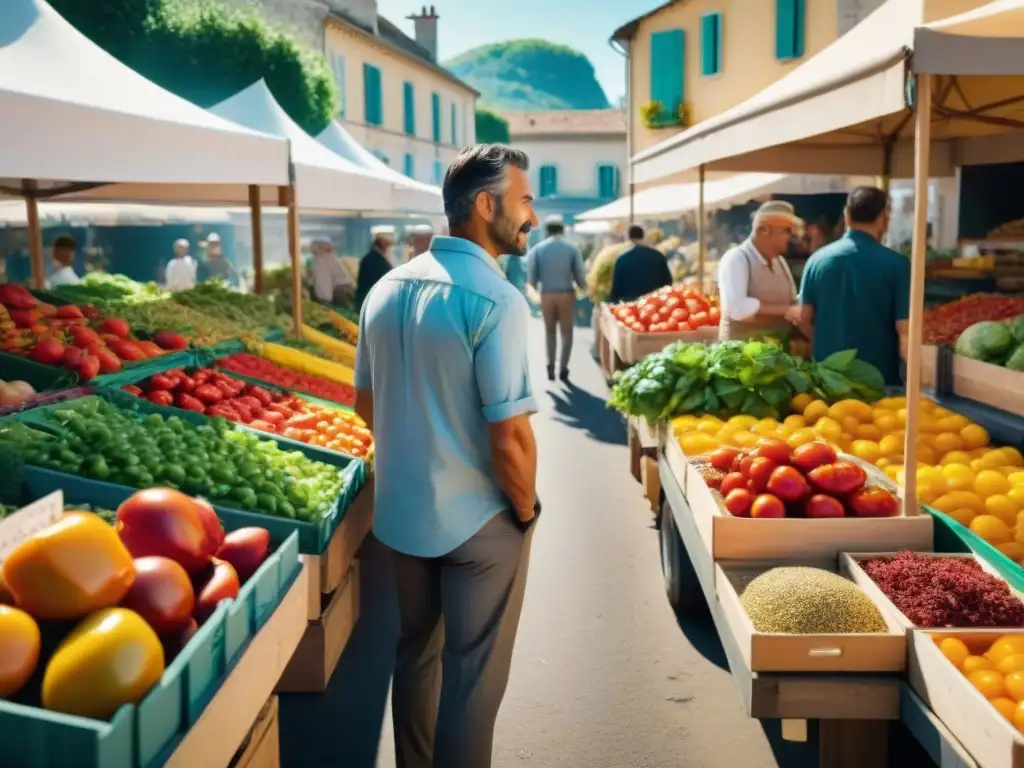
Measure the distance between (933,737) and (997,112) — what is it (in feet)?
17.6

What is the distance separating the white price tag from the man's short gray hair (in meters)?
1.28

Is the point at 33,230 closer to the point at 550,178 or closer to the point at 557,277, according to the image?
the point at 557,277

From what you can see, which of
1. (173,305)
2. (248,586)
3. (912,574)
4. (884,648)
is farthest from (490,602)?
(173,305)

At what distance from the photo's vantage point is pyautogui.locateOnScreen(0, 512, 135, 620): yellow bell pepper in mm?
2246

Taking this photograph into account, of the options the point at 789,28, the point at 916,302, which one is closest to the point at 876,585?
the point at 916,302

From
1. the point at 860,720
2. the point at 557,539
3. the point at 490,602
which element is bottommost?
the point at 557,539

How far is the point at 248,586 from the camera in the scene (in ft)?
8.91

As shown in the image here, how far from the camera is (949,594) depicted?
3109 millimetres

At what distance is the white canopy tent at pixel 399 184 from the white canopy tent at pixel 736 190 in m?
3.17

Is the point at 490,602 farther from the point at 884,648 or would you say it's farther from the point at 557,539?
the point at 557,539

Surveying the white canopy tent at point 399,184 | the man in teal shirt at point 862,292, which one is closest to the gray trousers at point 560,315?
the white canopy tent at point 399,184

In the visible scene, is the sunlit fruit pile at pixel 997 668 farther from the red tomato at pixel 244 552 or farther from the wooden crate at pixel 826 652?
the red tomato at pixel 244 552

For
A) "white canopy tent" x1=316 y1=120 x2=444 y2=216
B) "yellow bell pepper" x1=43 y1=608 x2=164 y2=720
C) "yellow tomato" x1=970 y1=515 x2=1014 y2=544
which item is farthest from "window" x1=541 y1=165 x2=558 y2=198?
"yellow bell pepper" x1=43 y1=608 x2=164 y2=720

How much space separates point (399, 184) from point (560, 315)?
11.5 feet
